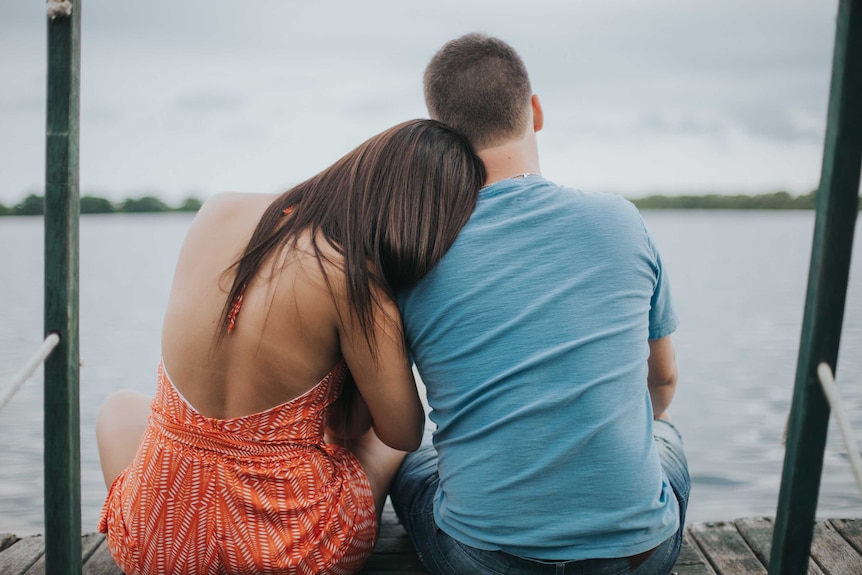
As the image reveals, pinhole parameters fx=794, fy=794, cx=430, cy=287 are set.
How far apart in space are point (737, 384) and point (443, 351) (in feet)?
12.3

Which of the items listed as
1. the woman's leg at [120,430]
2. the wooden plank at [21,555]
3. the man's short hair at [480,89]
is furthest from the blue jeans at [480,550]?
the wooden plank at [21,555]

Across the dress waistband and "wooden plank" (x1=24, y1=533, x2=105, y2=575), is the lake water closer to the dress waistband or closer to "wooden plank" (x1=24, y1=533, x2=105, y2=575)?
"wooden plank" (x1=24, y1=533, x2=105, y2=575)

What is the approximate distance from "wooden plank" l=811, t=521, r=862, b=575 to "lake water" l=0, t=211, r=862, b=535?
2.71 ft

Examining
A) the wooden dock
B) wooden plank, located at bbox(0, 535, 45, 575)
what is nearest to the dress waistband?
Result: the wooden dock

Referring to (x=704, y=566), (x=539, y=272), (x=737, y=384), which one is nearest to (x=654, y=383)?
(x=704, y=566)

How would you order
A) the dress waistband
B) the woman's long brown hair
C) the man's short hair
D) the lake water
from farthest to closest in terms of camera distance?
the lake water, the man's short hair, the dress waistband, the woman's long brown hair

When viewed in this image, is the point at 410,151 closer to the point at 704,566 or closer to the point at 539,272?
the point at 539,272

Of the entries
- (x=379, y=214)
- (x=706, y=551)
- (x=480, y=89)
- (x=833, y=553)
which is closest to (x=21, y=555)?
(x=379, y=214)

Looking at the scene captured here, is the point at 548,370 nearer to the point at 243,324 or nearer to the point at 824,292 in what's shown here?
the point at 824,292

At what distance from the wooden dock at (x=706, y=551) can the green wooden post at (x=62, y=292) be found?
56 cm

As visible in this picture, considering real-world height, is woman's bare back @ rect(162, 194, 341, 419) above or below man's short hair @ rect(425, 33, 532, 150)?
below

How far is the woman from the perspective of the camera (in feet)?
4.59

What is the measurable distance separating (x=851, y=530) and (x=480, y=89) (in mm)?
1479

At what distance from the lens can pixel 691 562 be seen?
187cm
